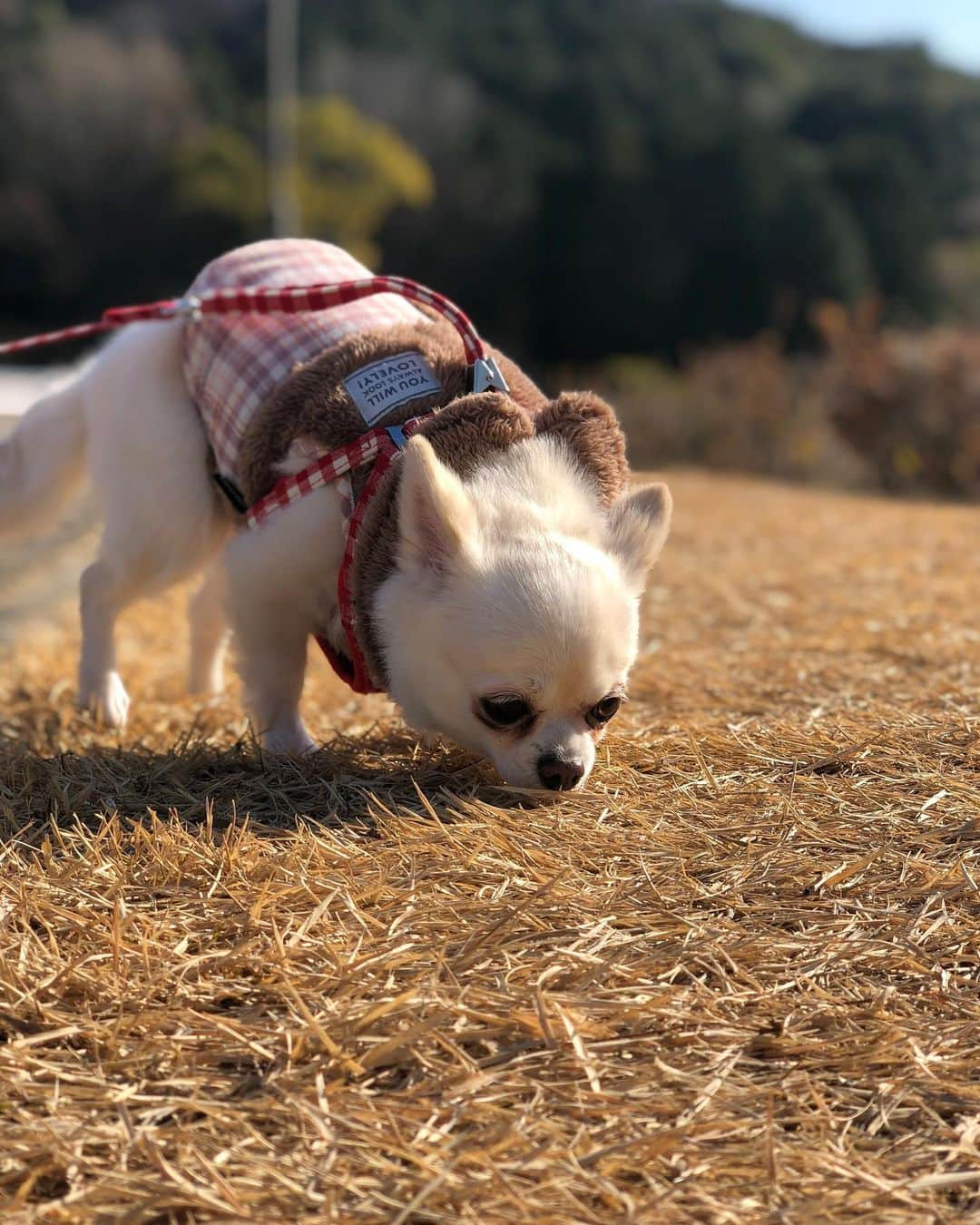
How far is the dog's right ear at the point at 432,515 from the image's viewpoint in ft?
8.63

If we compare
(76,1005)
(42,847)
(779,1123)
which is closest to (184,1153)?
(76,1005)

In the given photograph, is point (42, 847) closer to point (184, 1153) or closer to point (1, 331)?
point (184, 1153)

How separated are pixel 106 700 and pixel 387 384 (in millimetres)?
1390

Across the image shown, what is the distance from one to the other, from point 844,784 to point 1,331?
121 ft

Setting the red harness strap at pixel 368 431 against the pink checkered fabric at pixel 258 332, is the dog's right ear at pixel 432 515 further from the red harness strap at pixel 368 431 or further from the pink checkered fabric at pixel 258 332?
the pink checkered fabric at pixel 258 332

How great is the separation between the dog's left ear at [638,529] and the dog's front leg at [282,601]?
629 millimetres

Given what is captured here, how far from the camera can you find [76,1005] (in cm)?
198

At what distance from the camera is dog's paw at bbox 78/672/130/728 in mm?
3771

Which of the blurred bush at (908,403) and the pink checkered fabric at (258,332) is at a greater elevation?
the pink checkered fabric at (258,332)

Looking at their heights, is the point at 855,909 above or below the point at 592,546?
below

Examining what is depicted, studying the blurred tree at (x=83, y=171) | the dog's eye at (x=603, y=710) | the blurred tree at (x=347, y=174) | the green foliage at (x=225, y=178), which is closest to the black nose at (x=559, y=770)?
the dog's eye at (x=603, y=710)

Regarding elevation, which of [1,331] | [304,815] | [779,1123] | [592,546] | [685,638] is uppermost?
[592,546]

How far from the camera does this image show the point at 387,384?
3023 millimetres

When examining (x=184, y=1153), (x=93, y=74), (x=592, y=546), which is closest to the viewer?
(x=184, y=1153)
